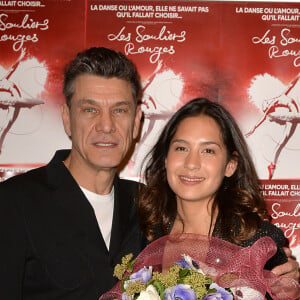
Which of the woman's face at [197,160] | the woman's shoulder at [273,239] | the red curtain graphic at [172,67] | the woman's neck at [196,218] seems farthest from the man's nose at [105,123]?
the red curtain graphic at [172,67]

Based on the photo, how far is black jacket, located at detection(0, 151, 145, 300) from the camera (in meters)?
1.75

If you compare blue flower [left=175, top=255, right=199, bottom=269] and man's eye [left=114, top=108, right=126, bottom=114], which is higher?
man's eye [left=114, top=108, right=126, bottom=114]

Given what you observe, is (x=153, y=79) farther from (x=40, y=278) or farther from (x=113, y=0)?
(x=40, y=278)

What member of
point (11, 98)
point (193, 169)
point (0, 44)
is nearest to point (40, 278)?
point (193, 169)

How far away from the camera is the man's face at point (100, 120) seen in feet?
6.51

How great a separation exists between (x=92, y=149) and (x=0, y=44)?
120cm

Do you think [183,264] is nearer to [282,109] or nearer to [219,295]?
[219,295]

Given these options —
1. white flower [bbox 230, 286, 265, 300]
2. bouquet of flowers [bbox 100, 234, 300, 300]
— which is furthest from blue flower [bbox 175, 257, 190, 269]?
white flower [bbox 230, 286, 265, 300]

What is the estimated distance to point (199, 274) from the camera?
1085 mm

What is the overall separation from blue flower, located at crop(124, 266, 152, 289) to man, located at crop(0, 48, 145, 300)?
2.18ft

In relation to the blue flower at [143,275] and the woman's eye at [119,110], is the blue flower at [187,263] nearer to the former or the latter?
the blue flower at [143,275]

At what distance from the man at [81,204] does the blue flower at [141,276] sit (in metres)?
0.66

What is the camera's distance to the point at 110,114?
1994 mm

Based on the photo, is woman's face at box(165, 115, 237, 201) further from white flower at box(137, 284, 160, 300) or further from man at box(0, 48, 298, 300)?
white flower at box(137, 284, 160, 300)
